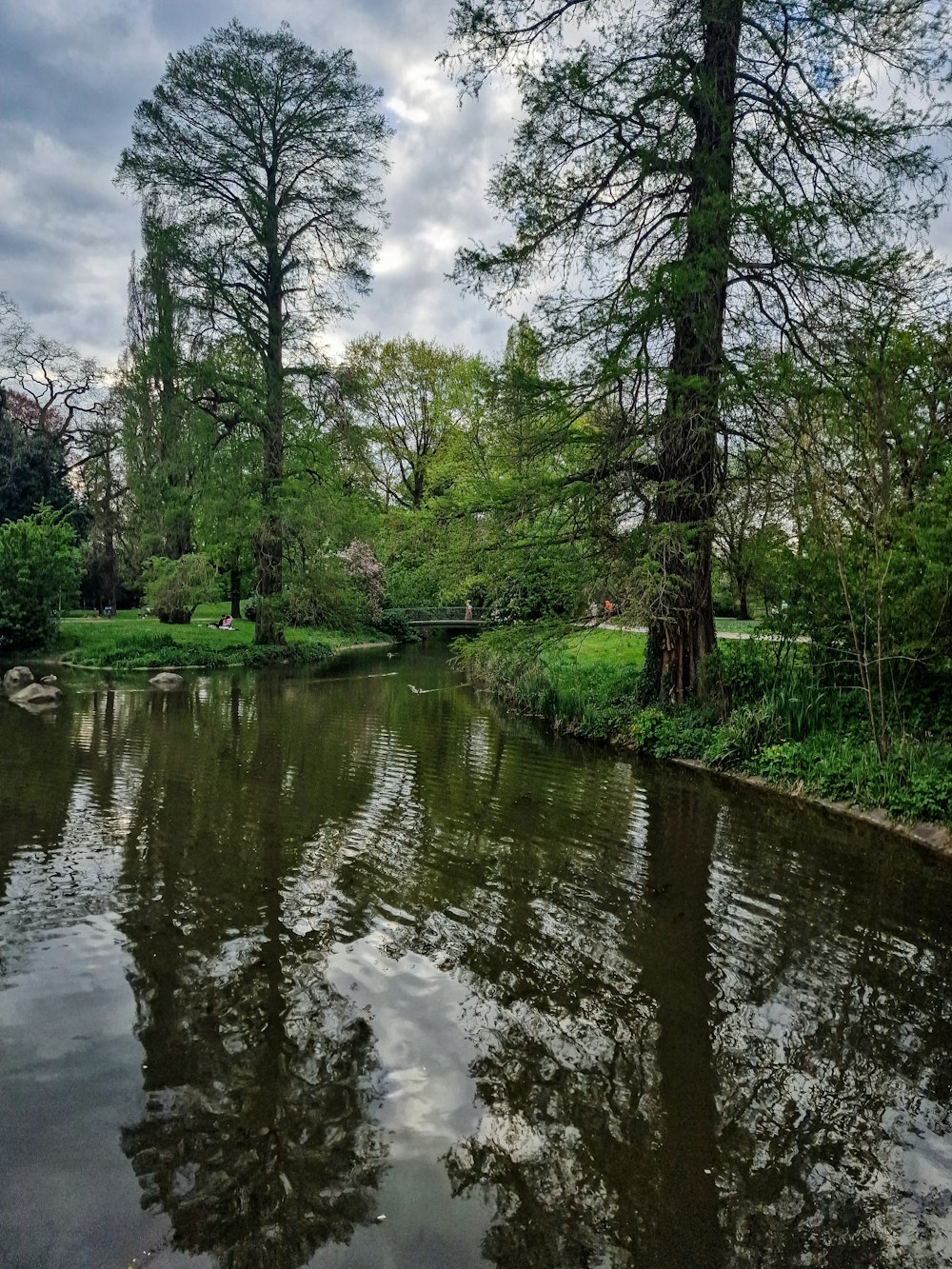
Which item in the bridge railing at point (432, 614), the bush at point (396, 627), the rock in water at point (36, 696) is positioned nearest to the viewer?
the rock in water at point (36, 696)

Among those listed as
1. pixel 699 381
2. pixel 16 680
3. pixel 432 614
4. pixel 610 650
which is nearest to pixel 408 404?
pixel 432 614

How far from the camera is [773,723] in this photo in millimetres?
9375

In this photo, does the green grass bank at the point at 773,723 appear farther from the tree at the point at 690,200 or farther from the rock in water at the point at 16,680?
the rock in water at the point at 16,680

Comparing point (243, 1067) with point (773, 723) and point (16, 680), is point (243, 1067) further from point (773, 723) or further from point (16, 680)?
point (16, 680)

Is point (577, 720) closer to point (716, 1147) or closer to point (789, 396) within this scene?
point (789, 396)

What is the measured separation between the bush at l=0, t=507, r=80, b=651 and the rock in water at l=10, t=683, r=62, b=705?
692cm

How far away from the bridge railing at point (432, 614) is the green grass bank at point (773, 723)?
2032 centimetres

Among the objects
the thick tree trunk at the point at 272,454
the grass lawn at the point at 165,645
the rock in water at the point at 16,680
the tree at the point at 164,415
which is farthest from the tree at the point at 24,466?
the rock in water at the point at 16,680

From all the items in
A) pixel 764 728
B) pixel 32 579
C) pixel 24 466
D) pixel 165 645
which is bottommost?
pixel 165 645

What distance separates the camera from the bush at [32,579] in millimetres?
20109

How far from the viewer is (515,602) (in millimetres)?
11492

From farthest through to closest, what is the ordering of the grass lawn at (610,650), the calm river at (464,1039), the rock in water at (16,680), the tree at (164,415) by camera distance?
the tree at (164,415)
the grass lawn at (610,650)
the rock in water at (16,680)
the calm river at (464,1039)

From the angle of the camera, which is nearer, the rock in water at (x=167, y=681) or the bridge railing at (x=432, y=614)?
the rock in water at (x=167, y=681)

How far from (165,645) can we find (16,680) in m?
5.53
